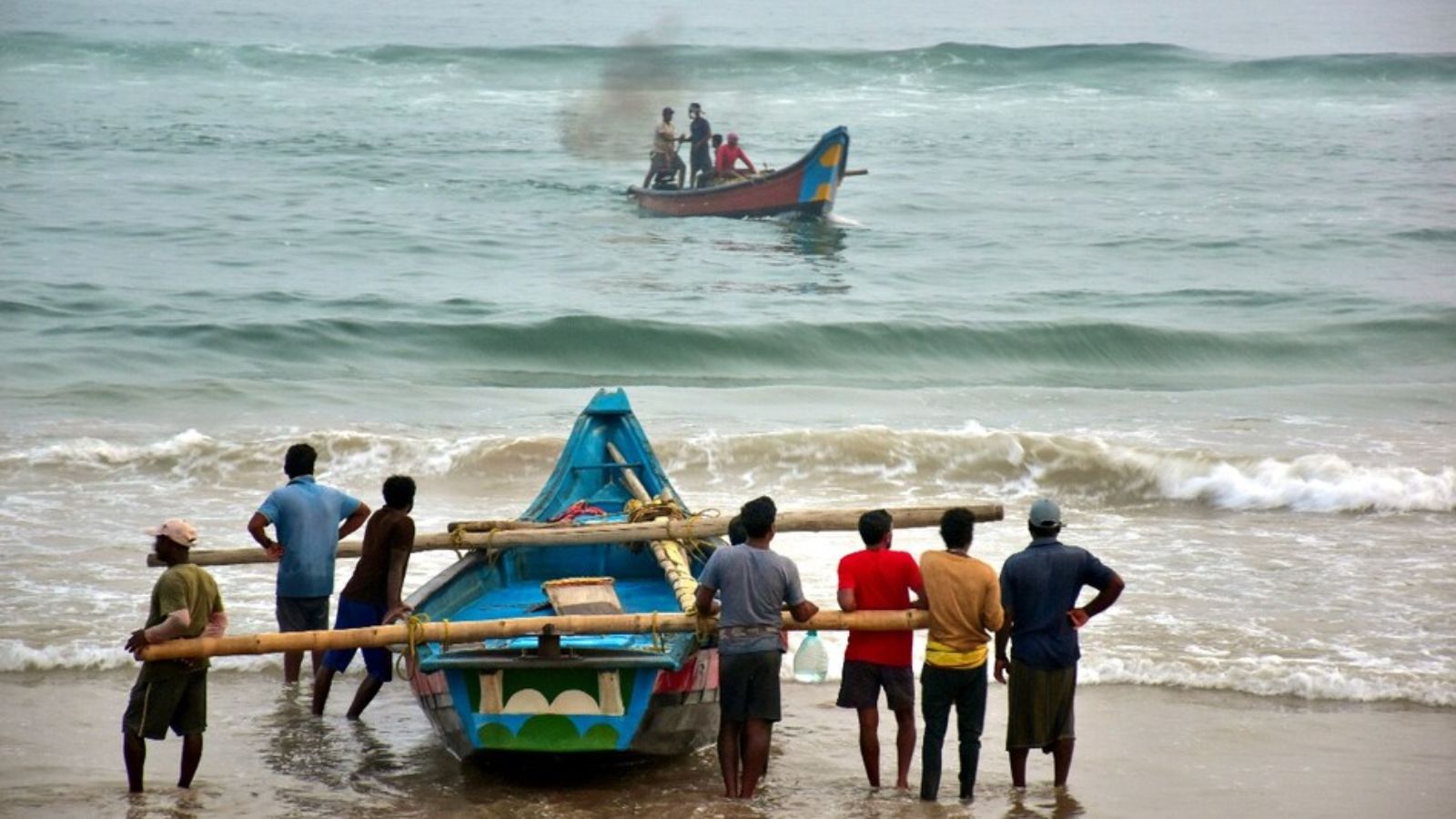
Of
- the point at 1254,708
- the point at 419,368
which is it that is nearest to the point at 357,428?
the point at 419,368

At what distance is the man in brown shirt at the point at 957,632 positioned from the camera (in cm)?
628

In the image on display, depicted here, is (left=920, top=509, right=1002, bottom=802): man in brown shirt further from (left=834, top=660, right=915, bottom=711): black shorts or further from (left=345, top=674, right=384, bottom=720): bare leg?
(left=345, top=674, right=384, bottom=720): bare leg

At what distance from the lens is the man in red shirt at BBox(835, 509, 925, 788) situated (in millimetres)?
6488

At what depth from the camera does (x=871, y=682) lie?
6586 millimetres

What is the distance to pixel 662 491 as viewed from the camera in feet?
29.5

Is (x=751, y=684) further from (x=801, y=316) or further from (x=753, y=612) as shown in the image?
(x=801, y=316)

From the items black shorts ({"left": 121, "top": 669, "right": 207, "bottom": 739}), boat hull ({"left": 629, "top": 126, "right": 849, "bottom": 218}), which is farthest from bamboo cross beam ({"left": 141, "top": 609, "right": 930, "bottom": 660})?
boat hull ({"left": 629, "top": 126, "right": 849, "bottom": 218})

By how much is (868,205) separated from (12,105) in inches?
852

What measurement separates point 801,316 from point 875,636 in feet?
51.7

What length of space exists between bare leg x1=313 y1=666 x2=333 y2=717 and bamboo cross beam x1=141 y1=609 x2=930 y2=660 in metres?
1.42

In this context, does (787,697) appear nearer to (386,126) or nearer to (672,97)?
(386,126)

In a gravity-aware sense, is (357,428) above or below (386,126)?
below

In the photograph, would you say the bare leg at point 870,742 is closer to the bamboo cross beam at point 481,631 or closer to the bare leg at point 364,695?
the bamboo cross beam at point 481,631

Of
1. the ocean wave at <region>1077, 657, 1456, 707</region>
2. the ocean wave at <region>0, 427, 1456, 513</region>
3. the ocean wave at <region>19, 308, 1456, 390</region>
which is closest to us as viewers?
the ocean wave at <region>1077, 657, 1456, 707</region>
